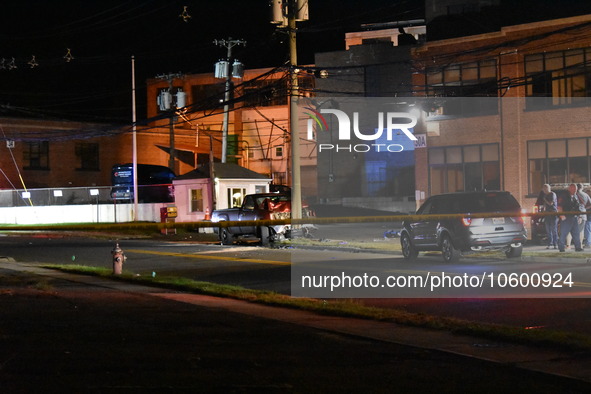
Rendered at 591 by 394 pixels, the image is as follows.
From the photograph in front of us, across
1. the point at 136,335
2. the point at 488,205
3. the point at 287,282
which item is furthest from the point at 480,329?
the point at 488,205

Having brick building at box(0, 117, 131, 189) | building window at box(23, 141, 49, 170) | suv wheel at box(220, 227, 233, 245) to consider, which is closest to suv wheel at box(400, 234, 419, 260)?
suv wheel at box(220, 227, 233, 245)

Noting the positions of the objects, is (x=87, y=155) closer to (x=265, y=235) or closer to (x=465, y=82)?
(x=465, y=82)

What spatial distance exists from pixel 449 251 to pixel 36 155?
153ft

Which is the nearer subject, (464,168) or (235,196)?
(464,168)

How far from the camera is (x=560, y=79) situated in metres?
32.4

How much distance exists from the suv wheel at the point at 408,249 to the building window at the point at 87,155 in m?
45.5

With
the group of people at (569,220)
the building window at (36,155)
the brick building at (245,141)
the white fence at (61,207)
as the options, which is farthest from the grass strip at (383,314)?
the brick building at (245,141)

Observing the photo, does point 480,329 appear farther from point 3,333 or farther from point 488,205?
point 488,205

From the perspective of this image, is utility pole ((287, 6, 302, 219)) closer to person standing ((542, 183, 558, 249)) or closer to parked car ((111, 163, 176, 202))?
person standing ((542, 183, 558, 249))

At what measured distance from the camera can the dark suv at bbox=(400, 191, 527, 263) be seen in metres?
18.6

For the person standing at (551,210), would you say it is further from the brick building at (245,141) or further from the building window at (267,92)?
the brick building at (245,141)

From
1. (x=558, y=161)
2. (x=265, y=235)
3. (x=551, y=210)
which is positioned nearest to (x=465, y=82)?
(x=558, y=161)

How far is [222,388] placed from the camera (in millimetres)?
7020

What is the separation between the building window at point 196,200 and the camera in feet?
139
